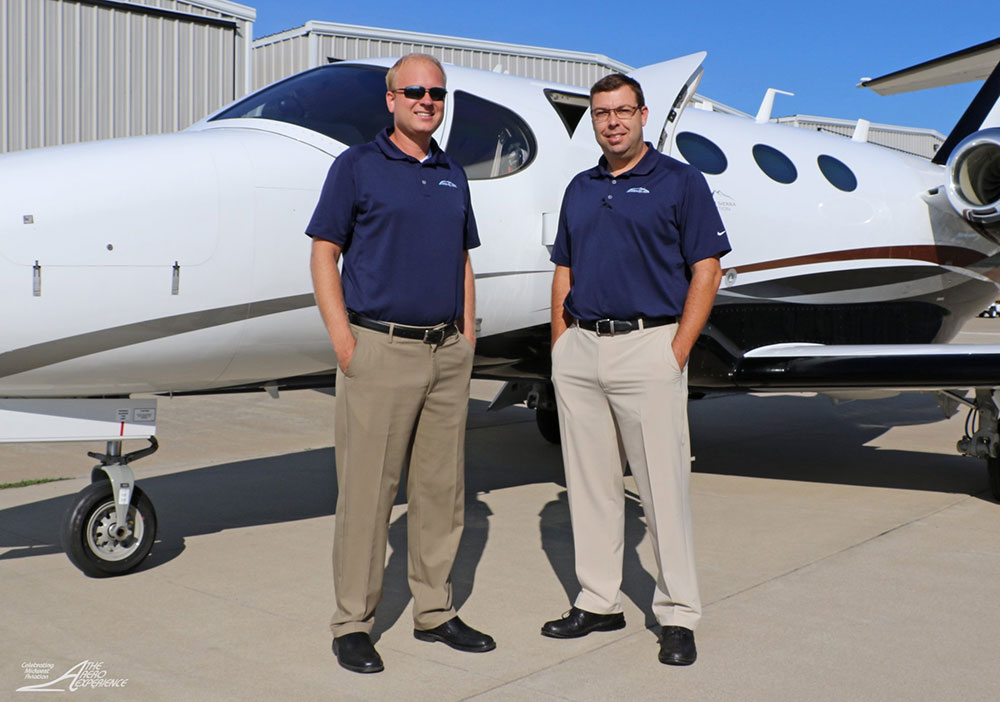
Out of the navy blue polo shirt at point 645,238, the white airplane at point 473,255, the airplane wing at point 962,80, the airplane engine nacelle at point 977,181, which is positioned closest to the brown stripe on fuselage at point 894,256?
the white airplane at point 473,255

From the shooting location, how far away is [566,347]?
3871mm

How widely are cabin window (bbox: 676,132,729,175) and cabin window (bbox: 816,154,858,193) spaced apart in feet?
3.36

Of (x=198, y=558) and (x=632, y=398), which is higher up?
(x=632, y=398)

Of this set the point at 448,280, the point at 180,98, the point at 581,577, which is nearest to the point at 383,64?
the point at 448,280

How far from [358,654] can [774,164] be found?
14.5ft

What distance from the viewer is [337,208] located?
3.44 m

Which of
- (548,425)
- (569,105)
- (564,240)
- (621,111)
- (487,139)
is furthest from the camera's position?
(548,425)

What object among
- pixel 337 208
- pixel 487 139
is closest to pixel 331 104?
pixel 487 139

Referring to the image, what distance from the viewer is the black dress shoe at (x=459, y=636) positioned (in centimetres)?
364

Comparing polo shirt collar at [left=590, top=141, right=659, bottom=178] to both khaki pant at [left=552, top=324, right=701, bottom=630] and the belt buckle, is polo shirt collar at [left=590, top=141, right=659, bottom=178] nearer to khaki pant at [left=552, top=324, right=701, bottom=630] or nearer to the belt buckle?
khaki pant at [left=552, top=324, right=701, bottom=630]

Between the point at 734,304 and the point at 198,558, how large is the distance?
334cm

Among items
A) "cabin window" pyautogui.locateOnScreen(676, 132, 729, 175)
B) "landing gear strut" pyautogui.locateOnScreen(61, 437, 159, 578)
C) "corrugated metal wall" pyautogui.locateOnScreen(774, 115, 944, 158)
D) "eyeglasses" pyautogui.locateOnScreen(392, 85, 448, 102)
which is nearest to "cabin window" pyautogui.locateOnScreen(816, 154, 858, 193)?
"cabin window" pyautogui.locateOnScreen(676, 132, 729, 175)

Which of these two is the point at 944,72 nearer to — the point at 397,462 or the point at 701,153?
the point at 701,153

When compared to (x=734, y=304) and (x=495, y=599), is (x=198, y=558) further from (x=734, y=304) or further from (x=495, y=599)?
(x=734, y=304)
